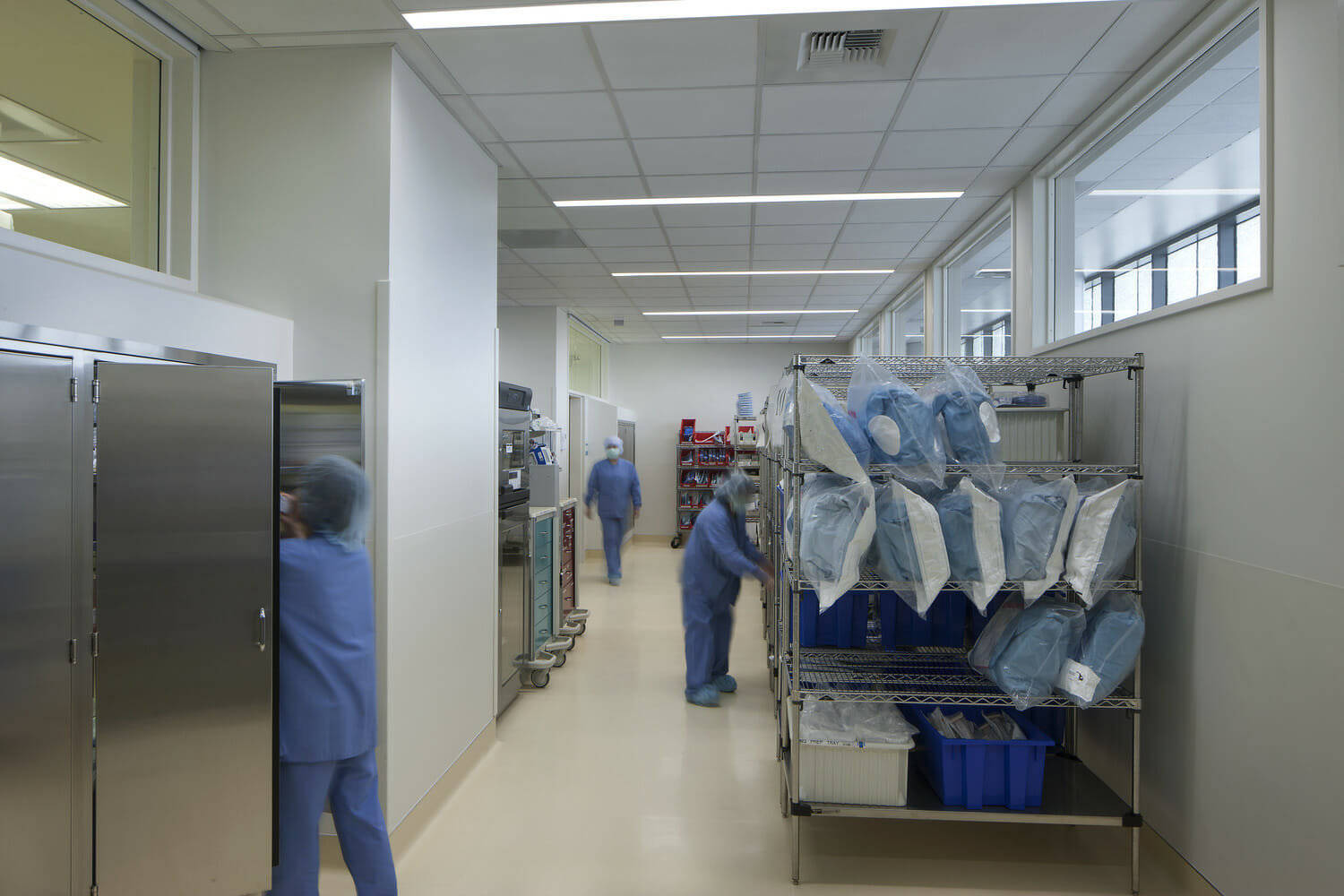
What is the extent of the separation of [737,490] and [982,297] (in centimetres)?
261

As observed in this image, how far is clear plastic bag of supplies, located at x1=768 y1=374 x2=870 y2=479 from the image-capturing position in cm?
260

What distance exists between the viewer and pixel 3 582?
5.17ft

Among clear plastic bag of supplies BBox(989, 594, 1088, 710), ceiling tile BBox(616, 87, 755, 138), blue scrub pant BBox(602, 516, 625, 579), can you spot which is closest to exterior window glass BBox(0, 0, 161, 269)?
ceiling tile BBox(616, 87, 755, 138)

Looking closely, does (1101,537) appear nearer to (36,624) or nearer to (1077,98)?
(1077,98)

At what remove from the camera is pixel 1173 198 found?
110 inches

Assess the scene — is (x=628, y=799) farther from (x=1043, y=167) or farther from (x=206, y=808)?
(x=1043, y=167)

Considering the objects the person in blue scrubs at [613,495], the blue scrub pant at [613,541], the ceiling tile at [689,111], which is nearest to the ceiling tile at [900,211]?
the ceiling tile at [689,111]

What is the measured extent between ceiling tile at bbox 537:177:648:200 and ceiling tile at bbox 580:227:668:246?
2.27 ft

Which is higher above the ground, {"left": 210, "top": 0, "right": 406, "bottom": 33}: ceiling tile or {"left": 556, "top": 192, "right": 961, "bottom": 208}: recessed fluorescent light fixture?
{"left": 556, "top": 192, "right": 961, "bottom": 208}: recessed fluorescent light fixture

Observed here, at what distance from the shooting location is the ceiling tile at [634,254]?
549cm

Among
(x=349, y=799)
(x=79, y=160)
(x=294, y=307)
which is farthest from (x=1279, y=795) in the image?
(x=79, y=160)

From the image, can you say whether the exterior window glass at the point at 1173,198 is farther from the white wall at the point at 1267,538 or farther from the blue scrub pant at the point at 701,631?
the blue scrub pant at the point at 701,631

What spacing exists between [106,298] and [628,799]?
9.01 feet

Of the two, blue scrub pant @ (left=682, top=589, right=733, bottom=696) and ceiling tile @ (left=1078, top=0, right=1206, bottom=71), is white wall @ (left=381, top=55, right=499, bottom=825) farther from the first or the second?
ceiling tile @ (left=1078, top=0, right=1206, bottom=71)
